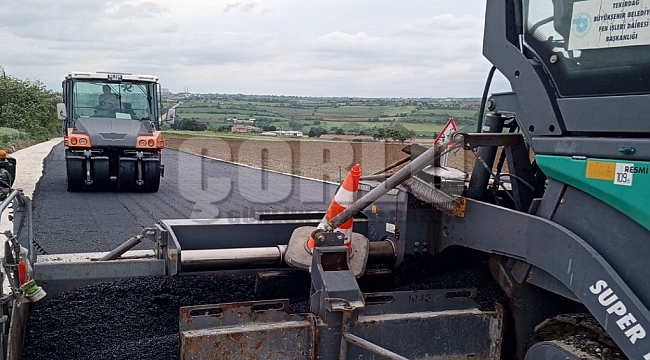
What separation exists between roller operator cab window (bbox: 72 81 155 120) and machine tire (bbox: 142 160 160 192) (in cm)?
168

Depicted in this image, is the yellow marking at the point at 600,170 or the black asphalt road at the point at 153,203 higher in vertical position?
the yellow marking at the point at 600,170

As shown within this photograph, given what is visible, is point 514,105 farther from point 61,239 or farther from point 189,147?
point 189,147

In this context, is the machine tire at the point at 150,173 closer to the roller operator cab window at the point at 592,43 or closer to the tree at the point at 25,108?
the roller operator cab window at the point at 592,43

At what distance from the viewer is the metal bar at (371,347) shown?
2920mm

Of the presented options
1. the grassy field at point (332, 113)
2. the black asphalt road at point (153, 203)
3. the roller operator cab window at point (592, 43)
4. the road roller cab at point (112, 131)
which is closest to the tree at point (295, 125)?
the grassy field at point (332, 113)

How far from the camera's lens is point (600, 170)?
2477mm

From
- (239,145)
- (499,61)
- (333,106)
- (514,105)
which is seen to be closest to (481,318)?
(514,105)

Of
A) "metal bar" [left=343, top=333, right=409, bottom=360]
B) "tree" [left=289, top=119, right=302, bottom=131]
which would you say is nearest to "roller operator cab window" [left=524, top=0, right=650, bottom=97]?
"metal bar" [left=343, top=333, right=409, bottom=360]

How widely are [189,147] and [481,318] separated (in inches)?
1194

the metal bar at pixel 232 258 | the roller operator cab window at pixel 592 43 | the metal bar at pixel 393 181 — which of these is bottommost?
the metal bar at pixel 232 258

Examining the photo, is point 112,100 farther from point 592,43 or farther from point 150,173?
point 592,43

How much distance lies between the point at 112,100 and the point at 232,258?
12.0 metres

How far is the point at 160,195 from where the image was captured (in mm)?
13672

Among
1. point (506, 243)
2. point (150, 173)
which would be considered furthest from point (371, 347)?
point (150, 173)
